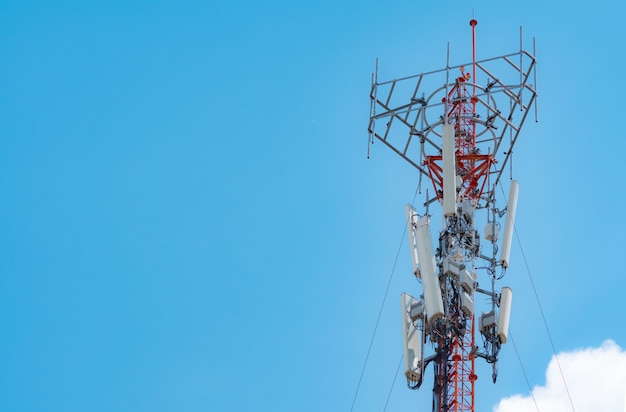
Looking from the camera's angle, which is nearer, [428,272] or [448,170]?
[428,272]

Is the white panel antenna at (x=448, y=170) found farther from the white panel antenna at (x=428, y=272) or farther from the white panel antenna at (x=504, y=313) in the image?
the white panel antenna at (x=504, y=313)

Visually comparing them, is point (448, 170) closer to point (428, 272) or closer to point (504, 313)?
point (428, 272)

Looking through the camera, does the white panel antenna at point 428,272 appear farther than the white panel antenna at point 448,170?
No

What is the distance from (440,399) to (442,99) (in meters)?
14.6

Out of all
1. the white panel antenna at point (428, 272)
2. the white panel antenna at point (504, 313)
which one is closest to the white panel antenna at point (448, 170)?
the white panel antenna at point (428, 272)

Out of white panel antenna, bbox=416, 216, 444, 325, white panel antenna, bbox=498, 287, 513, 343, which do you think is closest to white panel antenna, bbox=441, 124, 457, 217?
white panel antenna, bbox=416, 216, 444, 325

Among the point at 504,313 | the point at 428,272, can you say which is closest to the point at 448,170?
the point at 428,272

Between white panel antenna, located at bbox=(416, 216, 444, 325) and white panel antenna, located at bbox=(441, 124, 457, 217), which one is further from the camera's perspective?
white panel antenna, located at bbox=(441, 124, 457, 217)

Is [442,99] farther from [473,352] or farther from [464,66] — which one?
[473,352]

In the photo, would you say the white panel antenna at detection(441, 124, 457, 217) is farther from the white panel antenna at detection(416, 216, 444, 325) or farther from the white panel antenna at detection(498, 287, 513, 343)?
the white panel antenna at detection(498, 287, 513, 343)

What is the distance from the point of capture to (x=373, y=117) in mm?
79625

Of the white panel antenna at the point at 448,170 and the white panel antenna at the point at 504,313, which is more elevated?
the white panel antenna at the point at 448,170

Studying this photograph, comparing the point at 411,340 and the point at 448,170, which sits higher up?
the point at 448,170

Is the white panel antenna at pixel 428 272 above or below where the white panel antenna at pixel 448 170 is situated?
below
